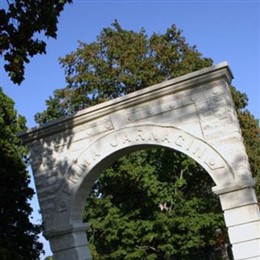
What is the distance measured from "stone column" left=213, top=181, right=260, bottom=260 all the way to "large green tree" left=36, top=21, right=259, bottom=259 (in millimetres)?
8967

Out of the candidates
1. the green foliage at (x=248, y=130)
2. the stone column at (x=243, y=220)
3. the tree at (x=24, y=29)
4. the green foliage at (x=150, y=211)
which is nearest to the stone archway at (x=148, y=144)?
the stone column at (x=243, y=220)

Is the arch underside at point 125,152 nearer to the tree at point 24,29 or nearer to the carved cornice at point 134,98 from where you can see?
the carved cornice at point 134,98

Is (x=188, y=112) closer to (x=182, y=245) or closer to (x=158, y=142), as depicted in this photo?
(x=158, y=142)

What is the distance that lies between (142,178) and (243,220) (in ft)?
31.3

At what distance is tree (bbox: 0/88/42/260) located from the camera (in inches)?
555

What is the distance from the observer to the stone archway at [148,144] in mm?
8820

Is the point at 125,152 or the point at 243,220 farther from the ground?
the point at 125,152

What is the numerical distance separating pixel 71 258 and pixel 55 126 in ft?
8.44

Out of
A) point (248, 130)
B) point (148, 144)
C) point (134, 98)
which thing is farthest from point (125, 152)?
point (248, 130)

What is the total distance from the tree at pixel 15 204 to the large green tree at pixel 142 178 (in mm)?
3976

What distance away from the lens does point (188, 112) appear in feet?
30.4

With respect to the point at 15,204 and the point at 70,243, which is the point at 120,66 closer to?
the point at 15,204

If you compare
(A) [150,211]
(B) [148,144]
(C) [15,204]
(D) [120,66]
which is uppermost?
(D) [120,66]

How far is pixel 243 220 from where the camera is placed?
28.7ft
